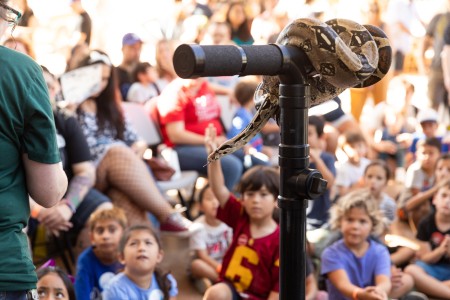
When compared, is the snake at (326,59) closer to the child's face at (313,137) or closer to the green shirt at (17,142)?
the green shirt at (17,142)

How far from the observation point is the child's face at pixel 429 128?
19.0 feet

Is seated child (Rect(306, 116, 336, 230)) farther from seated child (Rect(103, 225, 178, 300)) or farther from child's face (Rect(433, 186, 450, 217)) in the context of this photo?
seated child (Rect(103, 225, 178, 300))

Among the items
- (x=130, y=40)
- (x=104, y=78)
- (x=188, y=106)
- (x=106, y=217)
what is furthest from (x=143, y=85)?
(x=106, y=217)

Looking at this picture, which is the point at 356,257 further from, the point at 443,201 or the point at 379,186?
the point at 379,186

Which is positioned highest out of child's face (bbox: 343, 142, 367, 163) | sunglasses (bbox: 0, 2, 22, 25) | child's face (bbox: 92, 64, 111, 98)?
sunglasses (bbox: 0, 2, 22, 25)

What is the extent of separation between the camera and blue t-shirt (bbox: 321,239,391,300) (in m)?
3.35

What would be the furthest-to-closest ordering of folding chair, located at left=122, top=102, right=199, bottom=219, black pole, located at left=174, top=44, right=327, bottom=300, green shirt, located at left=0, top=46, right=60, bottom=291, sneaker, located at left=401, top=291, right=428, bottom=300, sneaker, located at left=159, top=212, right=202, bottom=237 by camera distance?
folding chair, located at left=122, top=102, right=199, bottom=219, sneaker, located at left=159, top=212, right=202, bottom=237, sneaker, located at left=401, top=291, right=428, bottom=300, green shirt, located at left=0, top=46, right=60, bottom=291, black pole, located at left=174, top=44, right=327, bottom=300

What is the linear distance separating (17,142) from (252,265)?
172 centimetres

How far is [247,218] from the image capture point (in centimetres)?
329

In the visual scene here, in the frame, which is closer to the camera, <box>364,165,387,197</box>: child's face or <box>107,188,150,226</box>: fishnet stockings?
<box>107,188,150,226</box>: fishnet stockings

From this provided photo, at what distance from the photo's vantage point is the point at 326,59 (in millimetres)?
1442

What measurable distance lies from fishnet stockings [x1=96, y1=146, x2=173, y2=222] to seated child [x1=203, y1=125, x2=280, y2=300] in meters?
0.96

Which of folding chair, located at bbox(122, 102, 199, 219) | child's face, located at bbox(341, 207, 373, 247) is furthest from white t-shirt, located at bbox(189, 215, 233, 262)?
child's face, located at bbox(341, 207, 373, 247)

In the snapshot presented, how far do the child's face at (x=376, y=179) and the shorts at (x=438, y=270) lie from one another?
0.74 meters
